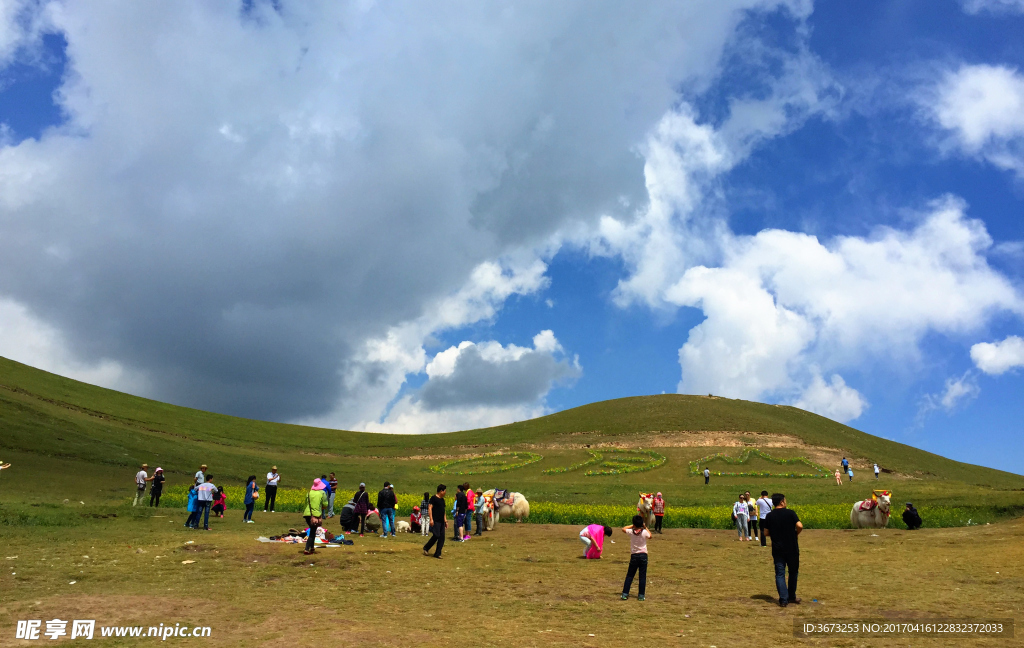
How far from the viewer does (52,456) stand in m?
50.8

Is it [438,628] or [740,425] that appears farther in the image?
[740,425]

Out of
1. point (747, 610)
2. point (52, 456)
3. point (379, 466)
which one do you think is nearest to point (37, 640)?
point (747, 610)

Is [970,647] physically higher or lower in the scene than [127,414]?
lower

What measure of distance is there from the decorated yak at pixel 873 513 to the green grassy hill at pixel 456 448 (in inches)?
532

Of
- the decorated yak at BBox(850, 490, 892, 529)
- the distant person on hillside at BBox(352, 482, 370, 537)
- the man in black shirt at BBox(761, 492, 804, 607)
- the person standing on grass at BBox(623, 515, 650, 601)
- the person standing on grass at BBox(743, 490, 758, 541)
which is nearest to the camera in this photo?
the man in black shirt at BBox(761, 492, 804, 607)

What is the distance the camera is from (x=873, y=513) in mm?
33312

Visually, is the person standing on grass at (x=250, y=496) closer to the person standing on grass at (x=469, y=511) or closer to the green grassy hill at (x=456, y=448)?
the person standing on grass at (x=469, y=511)

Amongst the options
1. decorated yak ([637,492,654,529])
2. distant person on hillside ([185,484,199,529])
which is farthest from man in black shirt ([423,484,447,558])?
decorated yak ([637,492,654,529])

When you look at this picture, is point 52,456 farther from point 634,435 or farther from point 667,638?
point 634,435

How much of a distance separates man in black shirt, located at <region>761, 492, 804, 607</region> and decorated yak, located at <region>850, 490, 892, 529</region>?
21.6 m

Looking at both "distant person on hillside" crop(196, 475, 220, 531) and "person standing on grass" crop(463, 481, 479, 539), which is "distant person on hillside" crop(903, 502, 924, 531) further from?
"distant person on hillside" crop(196, 475, 220, 531)

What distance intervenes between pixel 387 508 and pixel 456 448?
72248mm

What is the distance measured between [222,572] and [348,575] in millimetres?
3447

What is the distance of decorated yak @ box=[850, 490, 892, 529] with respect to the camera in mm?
32781
